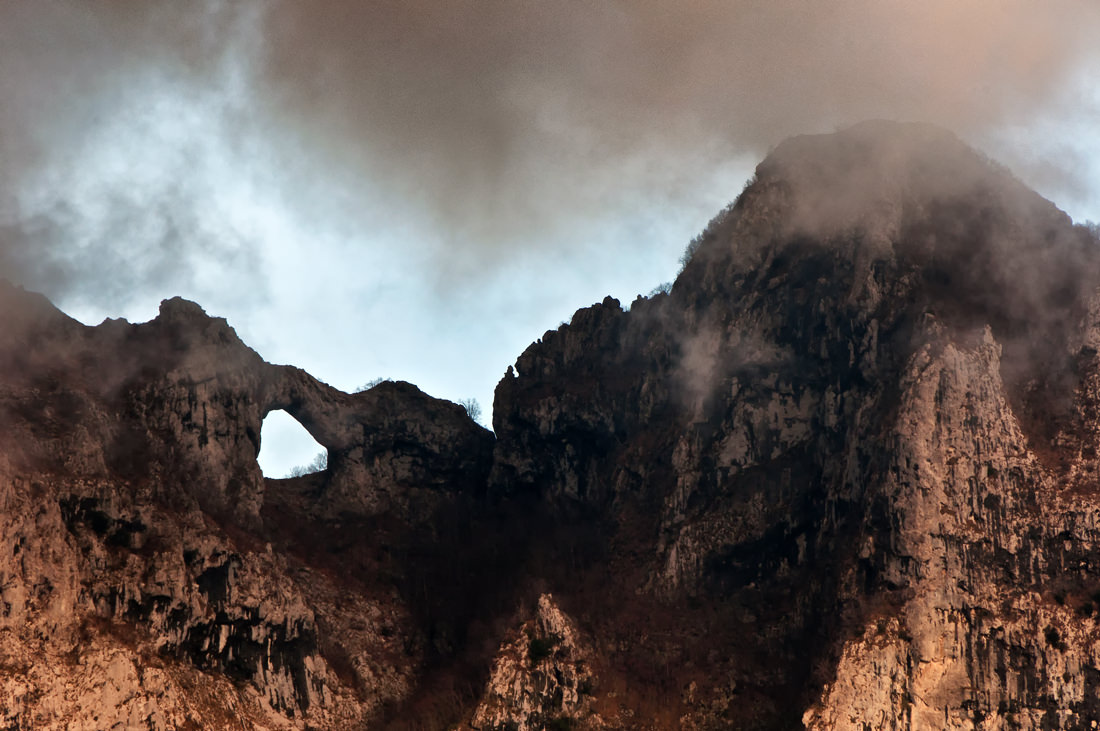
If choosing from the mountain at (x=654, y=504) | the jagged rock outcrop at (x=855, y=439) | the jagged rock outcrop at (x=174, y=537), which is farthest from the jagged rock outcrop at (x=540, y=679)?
the jagged rock outcrop at (x=174, y=537)

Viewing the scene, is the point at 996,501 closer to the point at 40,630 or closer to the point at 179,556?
the point at 179,556

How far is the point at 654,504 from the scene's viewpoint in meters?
158

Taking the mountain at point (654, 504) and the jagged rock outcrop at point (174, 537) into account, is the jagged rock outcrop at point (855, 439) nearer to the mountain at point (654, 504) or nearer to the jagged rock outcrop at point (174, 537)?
the mountain at point (654, 504)

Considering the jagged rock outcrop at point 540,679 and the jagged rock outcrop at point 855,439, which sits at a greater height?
the jagged rock outcrop at point 855,439

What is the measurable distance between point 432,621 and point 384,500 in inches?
664

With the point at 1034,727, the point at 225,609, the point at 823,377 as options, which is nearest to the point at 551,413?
the point at 823,377

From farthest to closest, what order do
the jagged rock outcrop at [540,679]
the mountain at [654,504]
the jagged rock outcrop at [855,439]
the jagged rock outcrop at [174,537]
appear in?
the jagged rock outcrop at [540,679], the jagged rock outcrop at [855,439], the mountain at [654,504], the jagged rock outcrop at [174,537]

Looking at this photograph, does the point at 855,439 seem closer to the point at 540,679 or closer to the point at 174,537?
the point at 540,679

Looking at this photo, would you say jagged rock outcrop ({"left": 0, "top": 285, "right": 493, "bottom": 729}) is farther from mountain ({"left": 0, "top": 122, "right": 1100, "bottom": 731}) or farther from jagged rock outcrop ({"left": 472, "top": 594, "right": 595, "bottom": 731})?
jagged rock outcrop ({"left": 472, "top": 594, "right": 595, "bottom": 731})

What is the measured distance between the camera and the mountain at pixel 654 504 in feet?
429

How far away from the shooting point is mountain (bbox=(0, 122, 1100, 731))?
429ft

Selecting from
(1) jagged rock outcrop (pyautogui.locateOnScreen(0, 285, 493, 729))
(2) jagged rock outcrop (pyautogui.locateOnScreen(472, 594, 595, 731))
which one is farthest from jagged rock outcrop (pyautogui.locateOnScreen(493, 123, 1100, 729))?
(1) jagged rock outcrop (pyautogui.locateOnScreen(0, 285, 493, 729))

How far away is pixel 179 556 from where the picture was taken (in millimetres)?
136750

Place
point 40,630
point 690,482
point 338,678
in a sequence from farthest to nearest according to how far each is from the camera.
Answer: point 690,482 < point 338,678 < point 40,630
